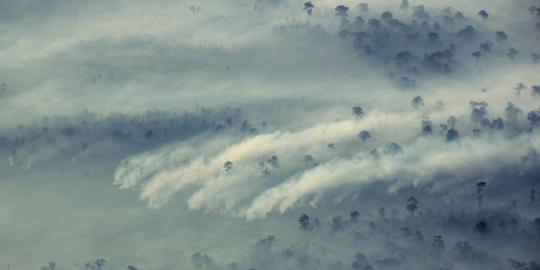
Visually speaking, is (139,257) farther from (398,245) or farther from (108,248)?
(398,245)

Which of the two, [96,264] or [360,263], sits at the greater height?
[360,263]

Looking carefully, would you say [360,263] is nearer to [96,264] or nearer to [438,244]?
[438,244]

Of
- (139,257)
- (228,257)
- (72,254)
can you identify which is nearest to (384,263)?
(228,257)

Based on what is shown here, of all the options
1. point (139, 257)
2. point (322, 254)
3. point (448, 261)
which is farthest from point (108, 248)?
point (448, 261)

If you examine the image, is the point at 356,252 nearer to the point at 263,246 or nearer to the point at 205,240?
the point at 263,246

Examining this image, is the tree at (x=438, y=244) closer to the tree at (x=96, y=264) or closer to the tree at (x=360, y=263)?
the tree at (x=360, y=263)

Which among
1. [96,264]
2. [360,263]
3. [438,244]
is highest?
[438,244]

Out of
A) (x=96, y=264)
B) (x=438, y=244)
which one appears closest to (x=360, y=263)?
(x=438, y=244)

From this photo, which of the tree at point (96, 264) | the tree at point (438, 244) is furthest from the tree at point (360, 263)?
the tree at point (96, 264)
